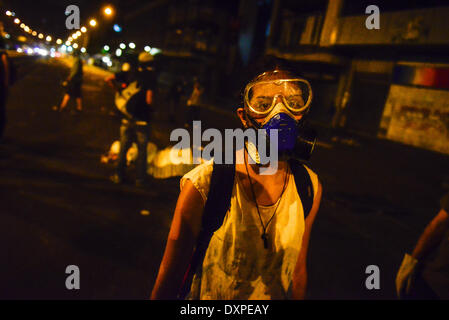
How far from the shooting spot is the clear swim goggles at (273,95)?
5.61 feet

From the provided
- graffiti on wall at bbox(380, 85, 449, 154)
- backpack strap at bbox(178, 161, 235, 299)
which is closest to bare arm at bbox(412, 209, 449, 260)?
backpack strap at bbox(178, 161, 235, 299)

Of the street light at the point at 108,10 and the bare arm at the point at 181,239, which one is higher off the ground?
the street light at the point at 108,10

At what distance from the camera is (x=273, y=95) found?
1.72 metres

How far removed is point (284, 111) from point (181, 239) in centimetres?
78

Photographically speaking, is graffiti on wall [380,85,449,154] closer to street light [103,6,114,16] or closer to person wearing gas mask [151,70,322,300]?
street light [103,6,114,16]

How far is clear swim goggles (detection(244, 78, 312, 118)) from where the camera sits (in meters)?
1.71

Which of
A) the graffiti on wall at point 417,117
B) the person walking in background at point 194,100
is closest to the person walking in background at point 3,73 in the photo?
the person walking in background at point 194,100

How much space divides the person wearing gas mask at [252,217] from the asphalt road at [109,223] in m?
1.84

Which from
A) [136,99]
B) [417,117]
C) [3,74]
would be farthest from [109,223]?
Result: [417,117]

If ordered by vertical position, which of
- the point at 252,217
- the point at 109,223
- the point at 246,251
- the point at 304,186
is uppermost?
the point at 304,186

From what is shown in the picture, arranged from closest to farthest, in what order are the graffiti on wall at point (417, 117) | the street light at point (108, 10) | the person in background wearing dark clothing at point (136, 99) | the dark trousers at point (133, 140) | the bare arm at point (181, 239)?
1. the bare arm at point (181, 239)
2. the person in background wearing dark clothing at point (136, 99)
3. the dark trousers at point (133, 140)
4. the street light at point (108, 10)
5. the graffiti on wall at point (417, 117)

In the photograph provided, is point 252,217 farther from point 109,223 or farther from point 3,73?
point 3,73

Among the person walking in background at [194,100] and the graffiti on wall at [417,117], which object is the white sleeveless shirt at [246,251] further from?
the graffiti on wall at [417,117]

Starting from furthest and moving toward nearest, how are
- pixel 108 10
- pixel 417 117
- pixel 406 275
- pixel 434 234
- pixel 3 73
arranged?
pixel 417 117 → pixel 108 10 → pixel 3 73 → pixel 406 275 → pixel 434 234
